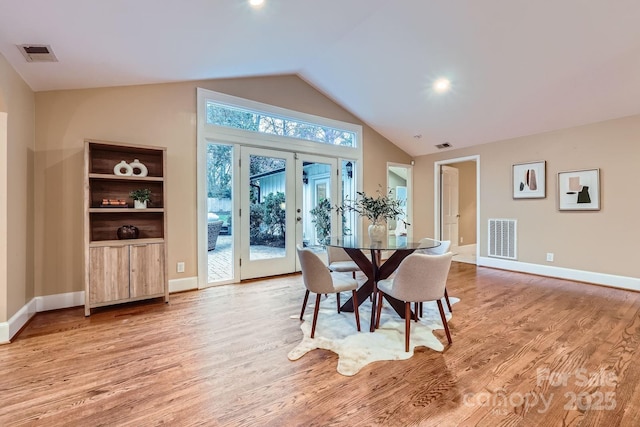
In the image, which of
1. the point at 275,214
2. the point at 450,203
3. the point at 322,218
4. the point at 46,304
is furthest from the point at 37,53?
the point at 450,203

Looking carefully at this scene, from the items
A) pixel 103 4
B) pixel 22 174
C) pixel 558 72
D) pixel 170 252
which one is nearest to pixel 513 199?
pixel 558 72

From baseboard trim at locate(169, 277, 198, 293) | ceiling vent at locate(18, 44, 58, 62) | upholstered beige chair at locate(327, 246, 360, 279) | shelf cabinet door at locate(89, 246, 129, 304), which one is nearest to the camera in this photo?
ceiling vent at locate(18, 44, 58, 62)

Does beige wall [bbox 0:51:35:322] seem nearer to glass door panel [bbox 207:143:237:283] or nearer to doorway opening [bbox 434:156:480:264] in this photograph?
glass door panel [bbox 207:143:237:283]

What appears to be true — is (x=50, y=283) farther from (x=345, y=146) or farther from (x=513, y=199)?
(x=513, y=199)

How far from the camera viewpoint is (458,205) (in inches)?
282

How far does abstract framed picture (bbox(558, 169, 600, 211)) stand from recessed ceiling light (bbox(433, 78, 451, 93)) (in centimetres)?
223

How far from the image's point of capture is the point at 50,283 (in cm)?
315

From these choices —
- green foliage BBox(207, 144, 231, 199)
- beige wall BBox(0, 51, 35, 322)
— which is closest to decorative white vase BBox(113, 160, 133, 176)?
beige wall BBox(0, 51, 35, 322)

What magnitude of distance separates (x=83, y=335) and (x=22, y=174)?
63.6 inches

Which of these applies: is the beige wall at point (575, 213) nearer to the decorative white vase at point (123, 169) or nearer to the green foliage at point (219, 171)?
the green foliage at point (219, 171)

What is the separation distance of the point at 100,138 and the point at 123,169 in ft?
1.48

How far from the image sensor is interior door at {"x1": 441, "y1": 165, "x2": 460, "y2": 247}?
21.5 feet

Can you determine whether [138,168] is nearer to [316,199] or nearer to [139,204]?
[139,204]

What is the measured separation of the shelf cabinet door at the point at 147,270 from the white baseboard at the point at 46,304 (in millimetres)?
440
